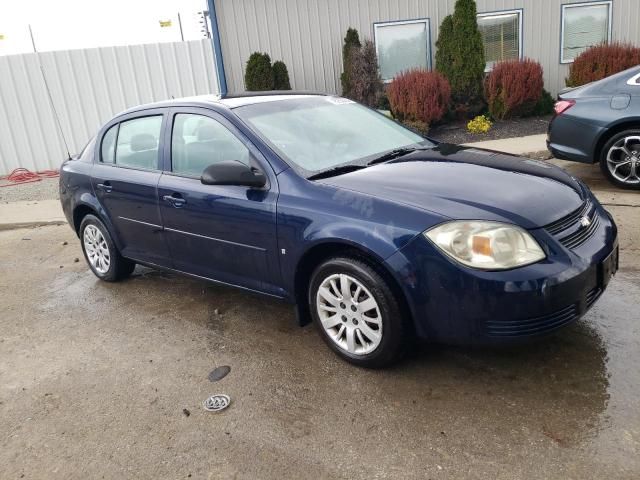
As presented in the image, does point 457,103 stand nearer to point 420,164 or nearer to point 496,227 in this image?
point 420,164

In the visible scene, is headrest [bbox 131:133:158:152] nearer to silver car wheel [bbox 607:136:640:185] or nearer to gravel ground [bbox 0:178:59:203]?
silver car wheel [bbox 607:136:640:185]

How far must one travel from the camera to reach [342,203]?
3.15 m

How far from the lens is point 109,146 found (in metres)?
4.94

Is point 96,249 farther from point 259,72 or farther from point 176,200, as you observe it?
point 259,72

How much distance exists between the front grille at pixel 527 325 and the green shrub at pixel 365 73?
30.7ft

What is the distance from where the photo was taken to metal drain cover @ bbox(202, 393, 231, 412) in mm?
3098

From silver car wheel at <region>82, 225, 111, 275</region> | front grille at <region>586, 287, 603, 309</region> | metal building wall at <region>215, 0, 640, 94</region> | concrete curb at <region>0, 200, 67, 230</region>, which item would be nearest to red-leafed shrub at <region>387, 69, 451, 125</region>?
metal building wall at <region>215, 0, 640, 94</region>

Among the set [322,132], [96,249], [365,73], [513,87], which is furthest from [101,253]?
[513,87]

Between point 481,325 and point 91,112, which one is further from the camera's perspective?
point 91,112

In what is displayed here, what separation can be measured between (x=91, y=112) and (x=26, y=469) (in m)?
10.3

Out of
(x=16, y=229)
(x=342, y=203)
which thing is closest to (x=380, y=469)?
(x=342, y=203)

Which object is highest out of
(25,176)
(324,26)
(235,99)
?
(324,26)

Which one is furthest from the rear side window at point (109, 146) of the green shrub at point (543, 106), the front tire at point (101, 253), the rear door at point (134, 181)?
the green shrub at point (543, 106)

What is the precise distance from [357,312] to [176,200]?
1.63 meters
